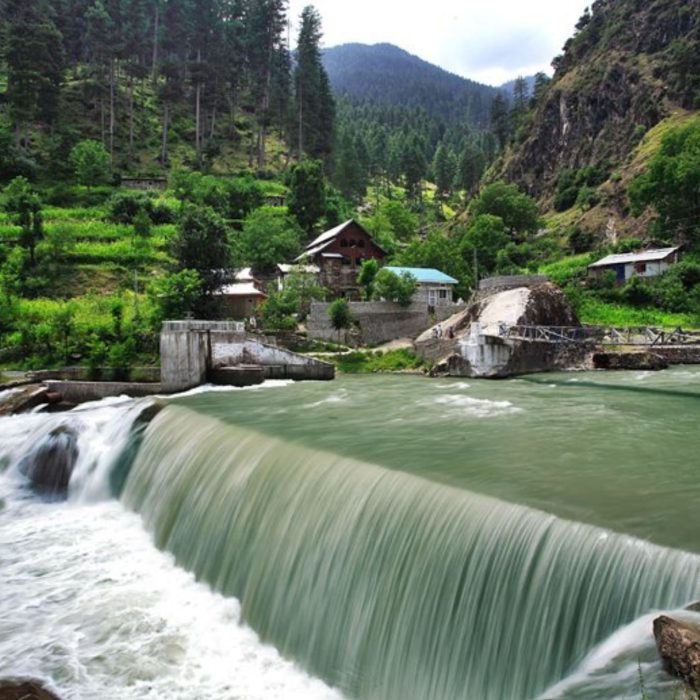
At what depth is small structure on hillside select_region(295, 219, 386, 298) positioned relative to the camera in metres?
57.1

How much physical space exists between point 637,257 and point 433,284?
20861 millimetres

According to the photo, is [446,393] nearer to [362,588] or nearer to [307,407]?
[307,407]

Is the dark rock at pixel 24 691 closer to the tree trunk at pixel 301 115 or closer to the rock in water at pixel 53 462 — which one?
the rock in water at pixel 53 462

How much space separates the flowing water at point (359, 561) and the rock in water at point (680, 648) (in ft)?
0.60

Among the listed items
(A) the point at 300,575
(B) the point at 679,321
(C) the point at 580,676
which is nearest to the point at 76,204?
(B) the point at 679,321

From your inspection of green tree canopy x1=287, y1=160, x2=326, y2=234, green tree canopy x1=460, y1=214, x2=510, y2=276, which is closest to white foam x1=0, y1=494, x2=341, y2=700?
green tree canopy x1=287, y1=160, x2=326, y2=234

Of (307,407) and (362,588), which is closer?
(362,588)

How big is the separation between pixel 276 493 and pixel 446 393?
15.3 meters

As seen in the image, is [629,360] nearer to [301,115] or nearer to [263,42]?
[301,115]

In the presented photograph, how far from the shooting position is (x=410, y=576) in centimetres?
934

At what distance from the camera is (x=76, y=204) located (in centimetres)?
6462

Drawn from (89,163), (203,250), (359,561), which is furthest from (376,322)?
(89,163)

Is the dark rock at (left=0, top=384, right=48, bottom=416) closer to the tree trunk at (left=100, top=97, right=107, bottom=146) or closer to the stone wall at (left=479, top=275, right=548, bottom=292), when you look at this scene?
the stone wall at (left=479, top=275, right=548, bottom=292)

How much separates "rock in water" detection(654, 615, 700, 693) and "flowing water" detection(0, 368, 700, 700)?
18 centimetres
